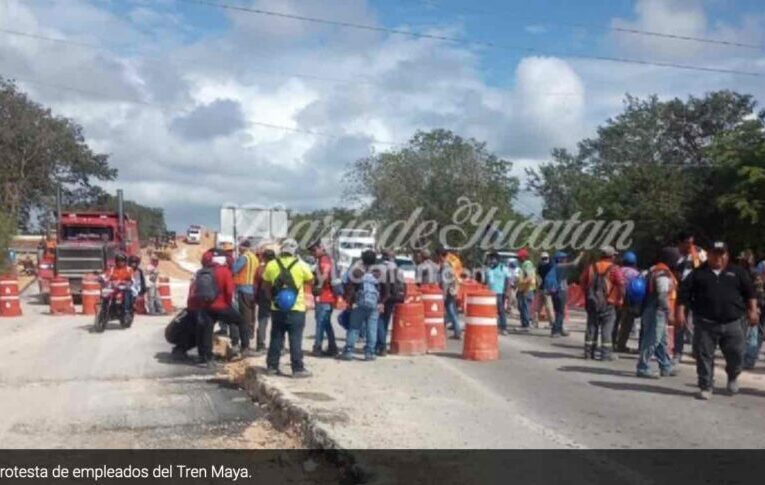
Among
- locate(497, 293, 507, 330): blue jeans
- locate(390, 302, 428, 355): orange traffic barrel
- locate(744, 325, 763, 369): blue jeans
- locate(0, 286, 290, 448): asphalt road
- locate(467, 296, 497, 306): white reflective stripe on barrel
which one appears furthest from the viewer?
locate(497, 293, 507, 330): blue jeans

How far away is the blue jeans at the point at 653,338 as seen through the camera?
43.0 ft

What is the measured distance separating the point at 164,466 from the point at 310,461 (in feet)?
4.03

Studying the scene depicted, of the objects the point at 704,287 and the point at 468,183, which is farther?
the point at 468,183

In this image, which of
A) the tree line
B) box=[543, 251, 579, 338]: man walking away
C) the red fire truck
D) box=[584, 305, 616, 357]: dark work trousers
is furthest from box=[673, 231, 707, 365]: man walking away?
the tree line

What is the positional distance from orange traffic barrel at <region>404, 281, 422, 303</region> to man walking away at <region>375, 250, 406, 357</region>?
0.38 metres

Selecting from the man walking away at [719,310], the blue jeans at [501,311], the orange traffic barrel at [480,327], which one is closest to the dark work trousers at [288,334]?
the orange traffic barrel at [480,327]

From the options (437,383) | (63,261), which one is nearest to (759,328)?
(437,383)

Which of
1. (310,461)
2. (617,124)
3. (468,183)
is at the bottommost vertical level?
(310,461)

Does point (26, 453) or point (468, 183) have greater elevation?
point (468, 183)

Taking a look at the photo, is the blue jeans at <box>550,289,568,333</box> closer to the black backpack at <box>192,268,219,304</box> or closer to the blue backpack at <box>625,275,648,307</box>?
the blue backpack at <box>625,275,648,307</box>

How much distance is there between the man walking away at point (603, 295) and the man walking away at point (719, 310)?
3.43m

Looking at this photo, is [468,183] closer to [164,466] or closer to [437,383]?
[437,383]

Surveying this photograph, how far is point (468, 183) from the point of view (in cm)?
4734

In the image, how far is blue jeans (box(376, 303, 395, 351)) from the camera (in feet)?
50.6
